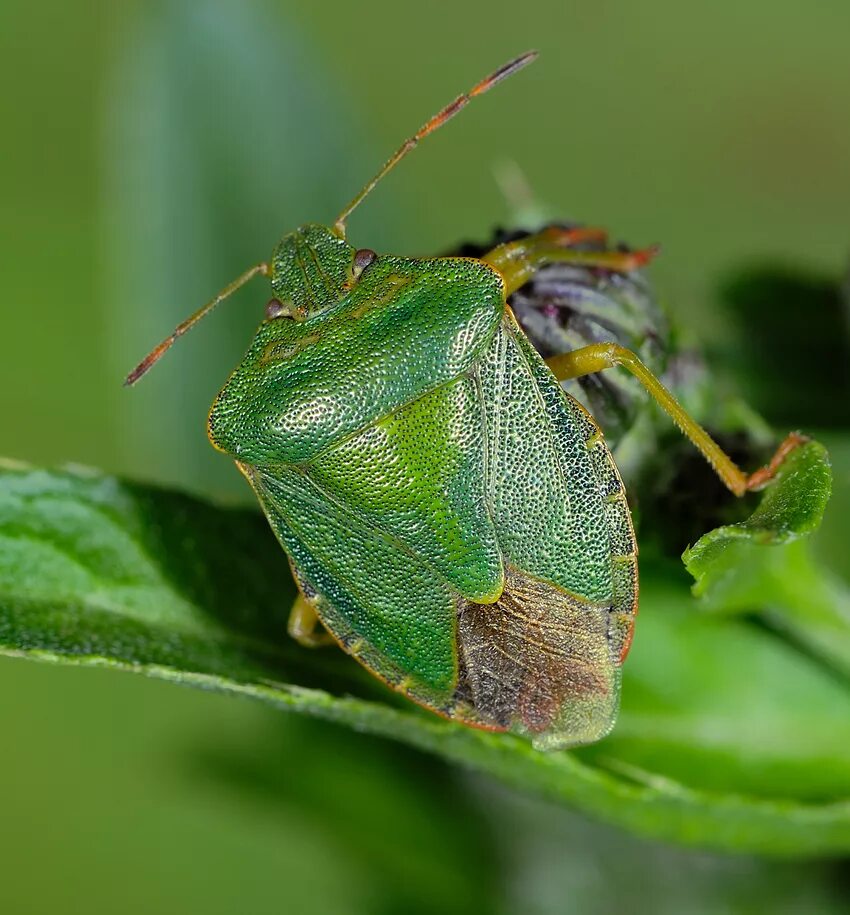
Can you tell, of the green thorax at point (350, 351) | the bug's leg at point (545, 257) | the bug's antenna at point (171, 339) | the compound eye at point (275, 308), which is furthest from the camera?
the bug's antenna at point (171, 339)

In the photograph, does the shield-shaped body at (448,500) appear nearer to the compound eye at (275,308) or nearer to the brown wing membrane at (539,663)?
the brown wing membrane at (539,663)

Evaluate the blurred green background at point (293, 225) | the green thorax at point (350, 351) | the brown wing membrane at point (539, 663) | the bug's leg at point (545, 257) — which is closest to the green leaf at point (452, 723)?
the brown wing membrane at point (539, 663)

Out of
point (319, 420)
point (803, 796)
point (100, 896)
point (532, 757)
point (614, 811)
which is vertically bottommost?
point (100, 896)

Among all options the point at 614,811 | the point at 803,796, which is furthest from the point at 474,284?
the point at 803,796

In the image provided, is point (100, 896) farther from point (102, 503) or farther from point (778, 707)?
point (778, 707)

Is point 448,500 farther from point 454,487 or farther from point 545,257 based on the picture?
point 545,257

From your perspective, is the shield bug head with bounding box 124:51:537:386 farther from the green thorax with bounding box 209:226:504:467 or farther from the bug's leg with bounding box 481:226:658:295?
the bug's leg with bounding box 481:226:658:295
